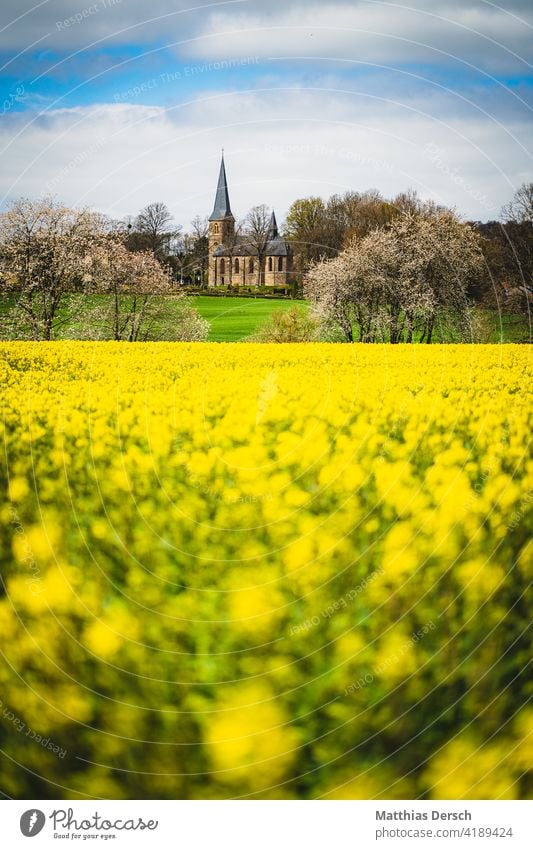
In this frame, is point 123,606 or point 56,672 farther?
point 56,672

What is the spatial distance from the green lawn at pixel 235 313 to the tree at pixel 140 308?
0.87 m

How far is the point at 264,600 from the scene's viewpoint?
258 centimetres

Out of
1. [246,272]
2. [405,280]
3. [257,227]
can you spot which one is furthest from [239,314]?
[257,227]

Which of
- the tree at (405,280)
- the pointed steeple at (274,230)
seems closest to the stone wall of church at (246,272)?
the pointed steeple at (274,230)

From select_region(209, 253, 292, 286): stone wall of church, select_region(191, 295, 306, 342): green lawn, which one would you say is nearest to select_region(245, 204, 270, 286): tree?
select_region(209, 253, 292, 286): stone wall of church

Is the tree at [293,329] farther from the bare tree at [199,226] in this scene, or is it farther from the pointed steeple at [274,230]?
the bare tree at [199,226]

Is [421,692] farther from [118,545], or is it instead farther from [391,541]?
[118,545]

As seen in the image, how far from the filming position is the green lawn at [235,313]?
2309 cm

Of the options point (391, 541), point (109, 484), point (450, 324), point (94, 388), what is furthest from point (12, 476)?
point (450, 324)

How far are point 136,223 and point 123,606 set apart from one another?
1026 centimetres

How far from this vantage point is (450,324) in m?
17.2

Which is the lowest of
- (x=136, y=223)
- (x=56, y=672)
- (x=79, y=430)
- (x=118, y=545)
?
(x=56, y=672)

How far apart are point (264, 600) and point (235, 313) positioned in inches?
1084

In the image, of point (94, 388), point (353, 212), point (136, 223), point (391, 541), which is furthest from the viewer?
point (353, 212)
